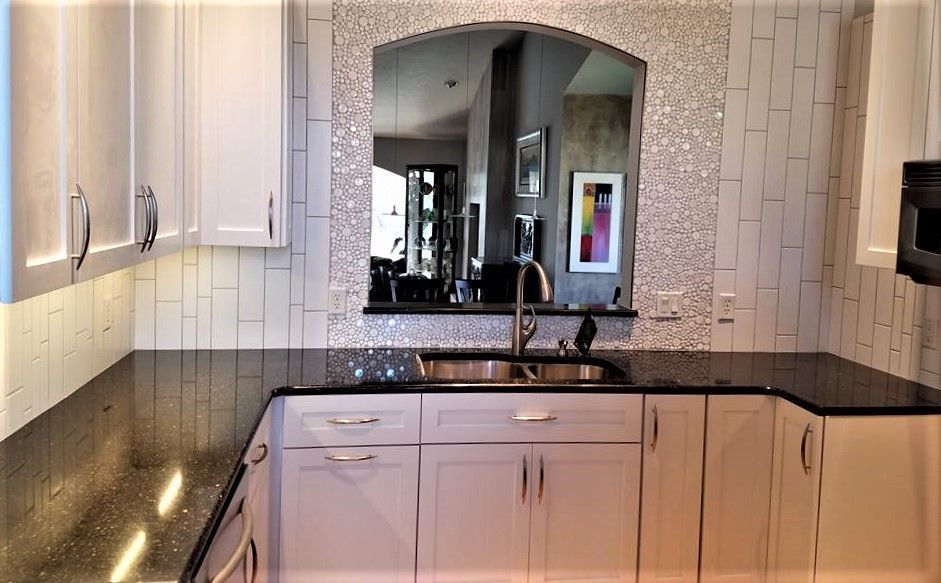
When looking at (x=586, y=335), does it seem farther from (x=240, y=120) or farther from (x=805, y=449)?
(x=240, y=120)

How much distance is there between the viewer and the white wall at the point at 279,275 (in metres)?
3.27

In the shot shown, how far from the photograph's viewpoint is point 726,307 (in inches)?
140

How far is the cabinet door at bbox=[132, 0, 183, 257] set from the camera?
2094 millimetres

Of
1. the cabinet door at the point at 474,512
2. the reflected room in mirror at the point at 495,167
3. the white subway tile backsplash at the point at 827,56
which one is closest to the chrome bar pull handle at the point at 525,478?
the cabinet door at the point at 474,512

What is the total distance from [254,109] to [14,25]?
1.68m

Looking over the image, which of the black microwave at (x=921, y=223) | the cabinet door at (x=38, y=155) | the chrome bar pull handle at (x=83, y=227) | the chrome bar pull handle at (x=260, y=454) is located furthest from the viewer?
the black microwave at (x=921, y=223)

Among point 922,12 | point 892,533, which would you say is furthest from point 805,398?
point 922,12

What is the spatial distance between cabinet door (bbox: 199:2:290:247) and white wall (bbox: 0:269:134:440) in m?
0.42

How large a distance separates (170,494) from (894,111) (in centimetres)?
240

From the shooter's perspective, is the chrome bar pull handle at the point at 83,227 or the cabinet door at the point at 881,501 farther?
the cabinet door at the point at 881,501

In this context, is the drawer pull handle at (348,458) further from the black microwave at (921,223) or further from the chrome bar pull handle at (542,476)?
the black microwave at (921,223)

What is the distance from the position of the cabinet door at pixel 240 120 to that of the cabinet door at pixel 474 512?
97cm

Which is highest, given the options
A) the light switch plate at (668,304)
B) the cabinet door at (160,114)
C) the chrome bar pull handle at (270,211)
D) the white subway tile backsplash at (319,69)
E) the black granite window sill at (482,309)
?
the white subway tile backsplash at (319,69)

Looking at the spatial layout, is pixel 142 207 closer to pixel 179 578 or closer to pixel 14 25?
pixel 14 25
